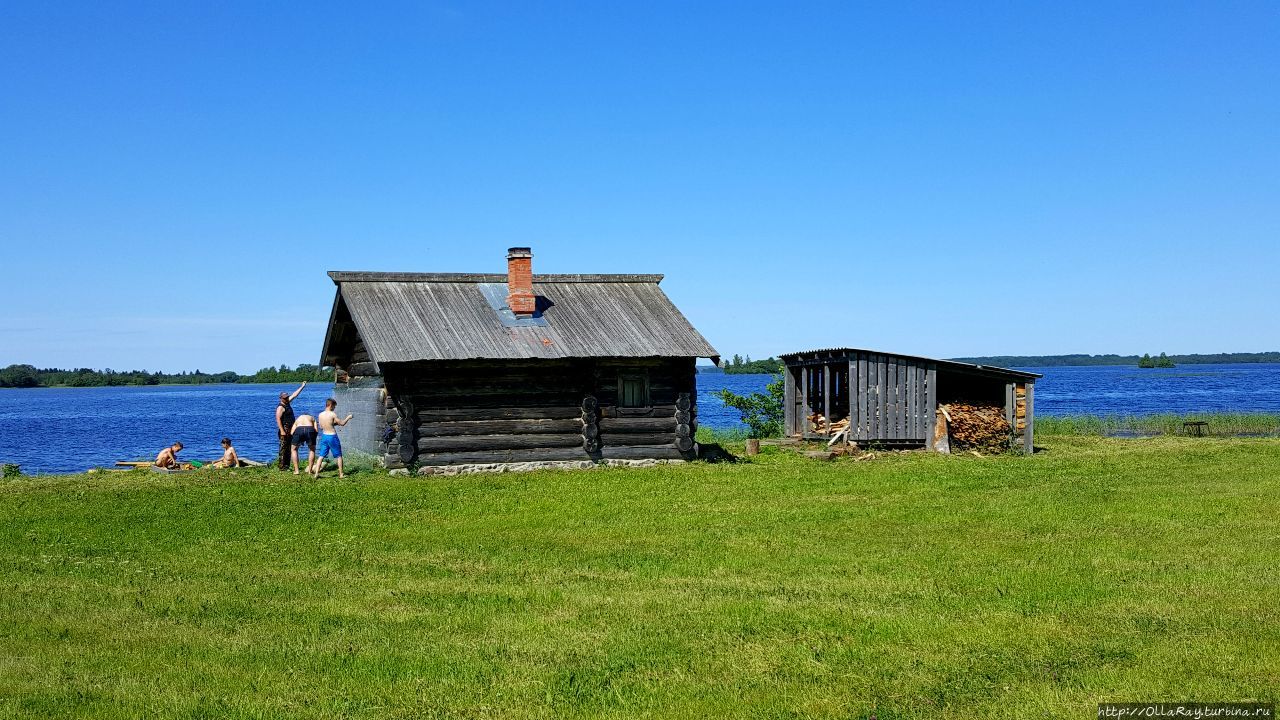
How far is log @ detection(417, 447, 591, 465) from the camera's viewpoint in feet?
82.0

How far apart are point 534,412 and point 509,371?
1.08 m

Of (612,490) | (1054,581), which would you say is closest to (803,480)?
(612,490)

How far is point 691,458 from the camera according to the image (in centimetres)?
2697

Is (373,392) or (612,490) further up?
(373,392)

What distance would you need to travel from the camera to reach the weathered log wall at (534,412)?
2492cm

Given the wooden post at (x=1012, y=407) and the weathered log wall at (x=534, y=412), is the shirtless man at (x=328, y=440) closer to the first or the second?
the weathered log wall at (x=534, y=412)

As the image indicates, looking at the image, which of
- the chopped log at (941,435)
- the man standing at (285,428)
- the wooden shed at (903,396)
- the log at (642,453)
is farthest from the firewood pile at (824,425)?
the man standing at (285,428)

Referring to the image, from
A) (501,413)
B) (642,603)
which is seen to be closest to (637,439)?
(501,413)

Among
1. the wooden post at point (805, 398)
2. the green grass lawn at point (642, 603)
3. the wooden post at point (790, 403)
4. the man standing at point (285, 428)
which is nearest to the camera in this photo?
the green grass lawn at point (642, 603)

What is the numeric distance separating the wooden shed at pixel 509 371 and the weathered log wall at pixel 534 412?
0.02 metres

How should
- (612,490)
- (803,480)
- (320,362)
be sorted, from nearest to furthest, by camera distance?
(612,490)
(803,480)
(320,362)

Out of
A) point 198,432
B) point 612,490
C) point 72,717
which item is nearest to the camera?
point 72,717

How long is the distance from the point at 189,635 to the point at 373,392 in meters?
16.2

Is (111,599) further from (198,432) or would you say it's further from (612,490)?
(198,432)
